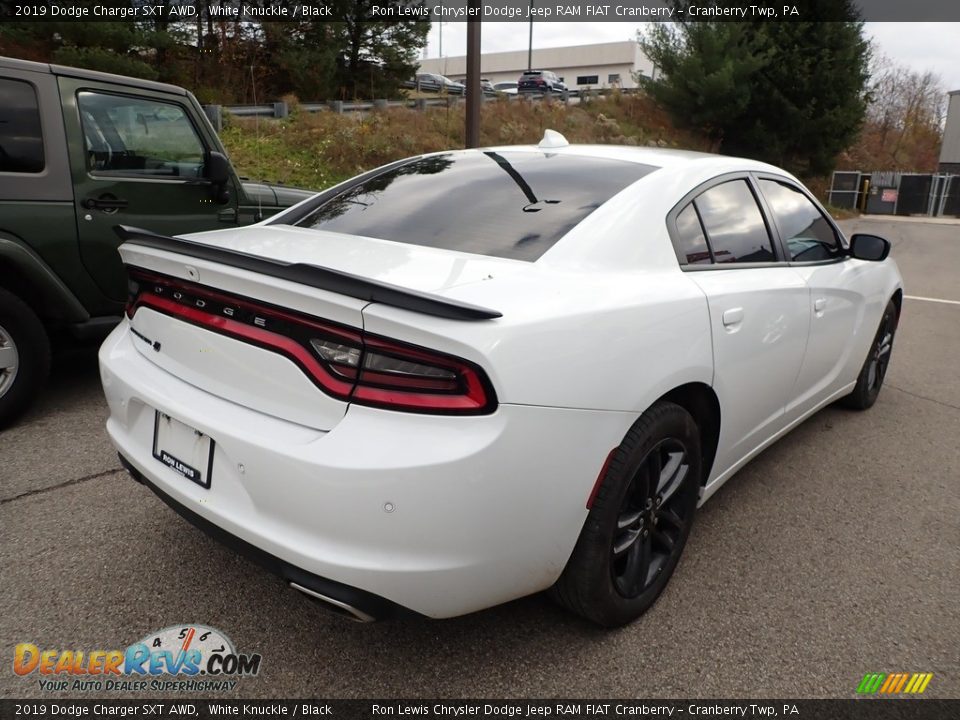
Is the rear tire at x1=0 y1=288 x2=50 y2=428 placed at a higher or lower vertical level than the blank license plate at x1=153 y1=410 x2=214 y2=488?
lower

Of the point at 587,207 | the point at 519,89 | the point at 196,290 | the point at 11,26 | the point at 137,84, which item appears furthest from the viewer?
the point at 519,89

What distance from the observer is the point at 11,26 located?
51.5ft

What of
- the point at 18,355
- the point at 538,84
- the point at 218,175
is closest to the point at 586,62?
the point at 538,84

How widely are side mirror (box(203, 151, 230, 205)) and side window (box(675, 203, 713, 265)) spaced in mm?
3224

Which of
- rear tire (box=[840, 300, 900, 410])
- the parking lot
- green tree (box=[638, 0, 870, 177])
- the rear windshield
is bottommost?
the parking lot

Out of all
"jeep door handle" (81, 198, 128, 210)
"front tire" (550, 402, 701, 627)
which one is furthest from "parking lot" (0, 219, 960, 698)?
"jeep door handle" (81, 198, 128, 210)

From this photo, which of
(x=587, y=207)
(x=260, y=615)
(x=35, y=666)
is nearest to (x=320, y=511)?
(x=260, y=615)

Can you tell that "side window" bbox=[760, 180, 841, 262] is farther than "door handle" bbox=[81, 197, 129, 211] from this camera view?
No

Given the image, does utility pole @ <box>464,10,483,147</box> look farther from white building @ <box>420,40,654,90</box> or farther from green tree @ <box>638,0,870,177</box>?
white building @ <box>420,40,654,90</box>

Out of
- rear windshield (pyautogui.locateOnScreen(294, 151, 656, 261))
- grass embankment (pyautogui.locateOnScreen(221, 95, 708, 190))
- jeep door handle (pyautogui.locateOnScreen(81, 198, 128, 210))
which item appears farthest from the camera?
grass embankment (pyautogui.locateOnScreen(221, 95, 708, 190))

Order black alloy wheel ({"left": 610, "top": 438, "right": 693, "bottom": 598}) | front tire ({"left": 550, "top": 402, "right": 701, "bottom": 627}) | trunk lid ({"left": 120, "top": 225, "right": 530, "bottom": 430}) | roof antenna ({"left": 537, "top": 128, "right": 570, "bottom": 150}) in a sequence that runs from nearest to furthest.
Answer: trunk lid ({"left": 120, "top": 225, "right": 530, "bottom": 430}), front tire ({"left": 550, "top": 402, "right": 701, "bottom": 627}), black alloy wheel ({"left": 610, "top": 438, "right": 693, "bottom": 598}), roof antenna ({"left": 537, "top": 128, "right": 570, "bottom": 150})

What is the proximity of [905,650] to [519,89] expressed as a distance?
38.1m

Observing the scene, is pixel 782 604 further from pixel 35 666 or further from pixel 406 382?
pixel 35 666

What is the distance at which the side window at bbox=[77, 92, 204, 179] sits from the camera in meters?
4.12
